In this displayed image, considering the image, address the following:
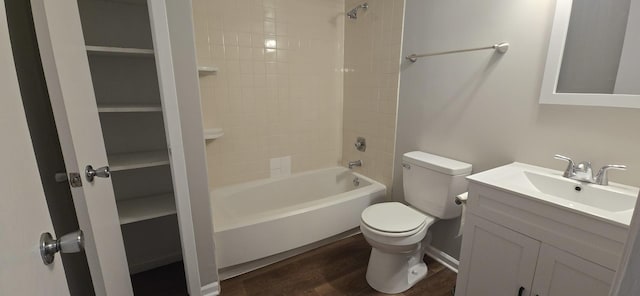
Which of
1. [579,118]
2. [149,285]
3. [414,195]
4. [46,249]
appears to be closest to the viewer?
[46,249]

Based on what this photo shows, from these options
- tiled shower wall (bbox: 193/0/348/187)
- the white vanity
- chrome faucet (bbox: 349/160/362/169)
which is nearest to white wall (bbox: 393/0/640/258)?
the white vanity

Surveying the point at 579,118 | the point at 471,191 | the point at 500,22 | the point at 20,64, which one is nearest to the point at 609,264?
the point at 471,191

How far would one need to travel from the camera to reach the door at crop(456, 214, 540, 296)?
1098mm

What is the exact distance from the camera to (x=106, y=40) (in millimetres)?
1563

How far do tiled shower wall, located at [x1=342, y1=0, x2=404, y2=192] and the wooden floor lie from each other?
728mm

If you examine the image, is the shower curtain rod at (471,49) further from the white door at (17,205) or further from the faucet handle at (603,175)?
the white door at (17,205)

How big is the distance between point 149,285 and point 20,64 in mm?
1404

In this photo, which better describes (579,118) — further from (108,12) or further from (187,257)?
(108,12)

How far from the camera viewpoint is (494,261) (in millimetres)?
1198

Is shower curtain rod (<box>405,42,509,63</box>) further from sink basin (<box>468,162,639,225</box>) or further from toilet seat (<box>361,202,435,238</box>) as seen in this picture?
toilet seat (<box>361,202,435,238</box>)

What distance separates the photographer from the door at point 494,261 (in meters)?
A: 1.10

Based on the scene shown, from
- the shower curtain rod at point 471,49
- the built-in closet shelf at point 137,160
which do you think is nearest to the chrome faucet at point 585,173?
the shower curtain rod at point 471,49

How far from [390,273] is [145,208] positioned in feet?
5.06

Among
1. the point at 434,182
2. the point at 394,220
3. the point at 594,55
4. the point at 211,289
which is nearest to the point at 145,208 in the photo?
the point at 211,289
